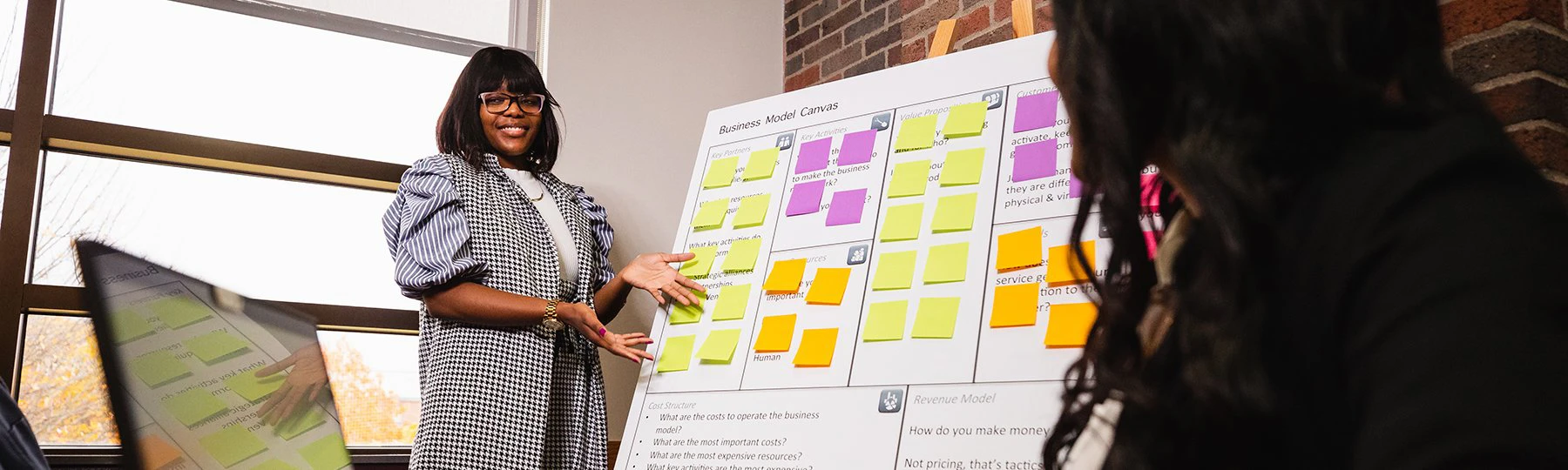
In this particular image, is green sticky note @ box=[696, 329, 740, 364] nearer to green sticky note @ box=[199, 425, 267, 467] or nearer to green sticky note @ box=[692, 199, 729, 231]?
green sticky note @ box=[692, 199, 729, 231]

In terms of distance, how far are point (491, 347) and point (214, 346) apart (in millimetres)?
740

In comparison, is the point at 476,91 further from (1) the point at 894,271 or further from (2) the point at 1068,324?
(2) the point at 1068,324

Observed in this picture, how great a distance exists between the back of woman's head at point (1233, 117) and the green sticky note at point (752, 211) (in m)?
1.24

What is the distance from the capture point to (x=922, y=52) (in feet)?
8.80

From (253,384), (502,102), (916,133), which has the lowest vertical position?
(253,384)

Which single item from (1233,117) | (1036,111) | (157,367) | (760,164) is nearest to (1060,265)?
(1036,111)

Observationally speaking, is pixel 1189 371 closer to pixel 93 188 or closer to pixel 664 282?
pixel 664 282

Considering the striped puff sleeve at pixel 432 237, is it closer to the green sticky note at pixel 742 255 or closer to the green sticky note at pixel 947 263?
the green sticky note at pixel 742 255

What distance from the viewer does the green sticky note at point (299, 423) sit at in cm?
197

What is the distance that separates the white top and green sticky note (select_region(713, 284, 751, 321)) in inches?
20.7

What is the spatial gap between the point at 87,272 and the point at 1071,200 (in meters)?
2.08

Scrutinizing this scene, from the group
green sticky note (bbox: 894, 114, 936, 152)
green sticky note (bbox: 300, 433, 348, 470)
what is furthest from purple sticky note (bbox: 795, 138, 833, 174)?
green sticky note (bbox: 300, 433, 348, 470)

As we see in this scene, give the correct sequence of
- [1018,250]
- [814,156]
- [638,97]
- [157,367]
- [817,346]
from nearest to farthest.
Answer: [1018,250] → [817,346] → [814,156] → [157,367] → [638,97]

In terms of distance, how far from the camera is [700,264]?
183 cm
